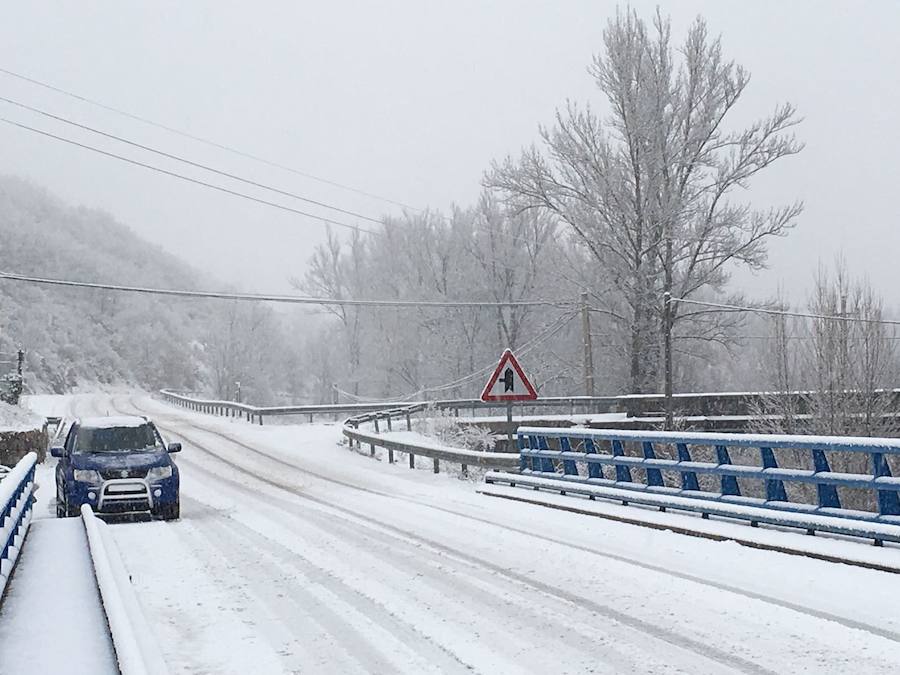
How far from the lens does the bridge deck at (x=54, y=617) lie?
236 inches

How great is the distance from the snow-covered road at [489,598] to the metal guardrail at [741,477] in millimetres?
793

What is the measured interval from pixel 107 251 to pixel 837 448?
191347 millimetres

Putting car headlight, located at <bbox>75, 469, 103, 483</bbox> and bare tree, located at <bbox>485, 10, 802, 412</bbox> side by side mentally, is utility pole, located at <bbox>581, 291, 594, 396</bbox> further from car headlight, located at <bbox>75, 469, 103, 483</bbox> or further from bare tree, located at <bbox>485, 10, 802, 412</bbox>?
car headlight, located at <bbox>75, 469, 103, 483</bbox>

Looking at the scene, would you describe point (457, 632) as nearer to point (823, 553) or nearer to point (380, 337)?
point (823, 553)

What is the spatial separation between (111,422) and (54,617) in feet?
28.9

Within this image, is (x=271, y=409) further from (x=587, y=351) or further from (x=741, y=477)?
(x=741, y=477)

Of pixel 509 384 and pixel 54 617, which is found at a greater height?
pixel 509 384

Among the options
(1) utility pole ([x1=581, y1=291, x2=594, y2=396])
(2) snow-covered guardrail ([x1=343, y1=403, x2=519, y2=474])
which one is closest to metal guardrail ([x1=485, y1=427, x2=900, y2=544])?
(2) snow-covered guardrail ([x1=343, y1=403, x2=519, y2=474])

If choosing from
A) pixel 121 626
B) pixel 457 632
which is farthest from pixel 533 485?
pixel 121 626

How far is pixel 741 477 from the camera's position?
12.7m

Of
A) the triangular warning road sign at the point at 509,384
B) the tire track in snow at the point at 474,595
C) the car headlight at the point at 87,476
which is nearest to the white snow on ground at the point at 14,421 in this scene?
the car headlight at the point at 87,476

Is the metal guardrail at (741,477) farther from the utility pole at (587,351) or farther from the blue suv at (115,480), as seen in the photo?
the utility pole at (587,351)

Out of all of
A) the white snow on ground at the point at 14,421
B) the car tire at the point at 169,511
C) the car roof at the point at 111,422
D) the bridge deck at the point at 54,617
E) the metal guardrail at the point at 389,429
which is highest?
the car roof at the point at 111,422

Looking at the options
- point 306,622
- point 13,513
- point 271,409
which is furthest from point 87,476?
point 271,409
